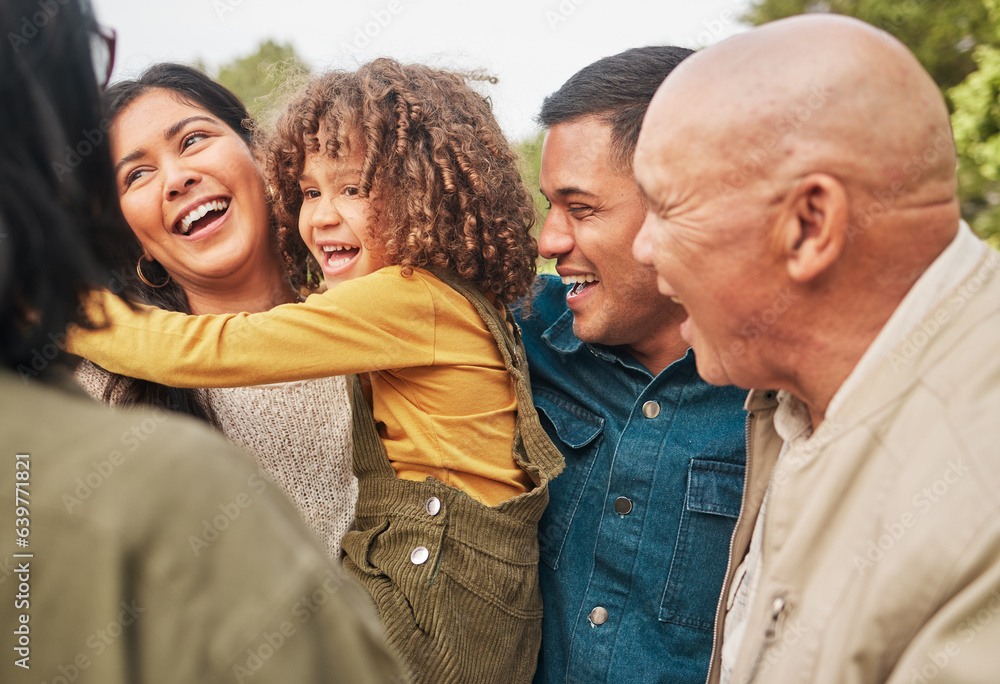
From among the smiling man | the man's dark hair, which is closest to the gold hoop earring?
the smiling man

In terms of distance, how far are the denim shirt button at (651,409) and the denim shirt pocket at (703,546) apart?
218 mm

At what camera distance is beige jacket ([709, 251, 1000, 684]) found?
1.17 meters

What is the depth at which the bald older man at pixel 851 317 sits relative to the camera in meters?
1.23

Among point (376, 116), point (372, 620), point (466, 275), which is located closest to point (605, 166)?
point (466, 275)

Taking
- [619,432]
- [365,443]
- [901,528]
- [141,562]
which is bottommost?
[619,432]

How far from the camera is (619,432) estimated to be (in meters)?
2.40

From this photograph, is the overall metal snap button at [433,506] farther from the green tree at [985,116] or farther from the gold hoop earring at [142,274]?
the green tree at [985,116]

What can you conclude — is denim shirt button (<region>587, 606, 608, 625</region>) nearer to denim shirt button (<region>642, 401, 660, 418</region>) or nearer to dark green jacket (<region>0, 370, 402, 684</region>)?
denim shirt button (<region>642, 401, 660, 418</region>)

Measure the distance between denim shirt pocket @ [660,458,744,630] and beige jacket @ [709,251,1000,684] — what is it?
67 cm

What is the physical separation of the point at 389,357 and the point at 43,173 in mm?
1269

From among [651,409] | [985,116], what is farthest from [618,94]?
[985,116]

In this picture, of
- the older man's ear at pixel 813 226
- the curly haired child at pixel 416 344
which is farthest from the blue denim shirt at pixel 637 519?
the older man's ear at pixel 813 226

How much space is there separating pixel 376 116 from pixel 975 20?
1606 centimetres

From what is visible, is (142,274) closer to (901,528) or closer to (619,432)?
(619,432)
